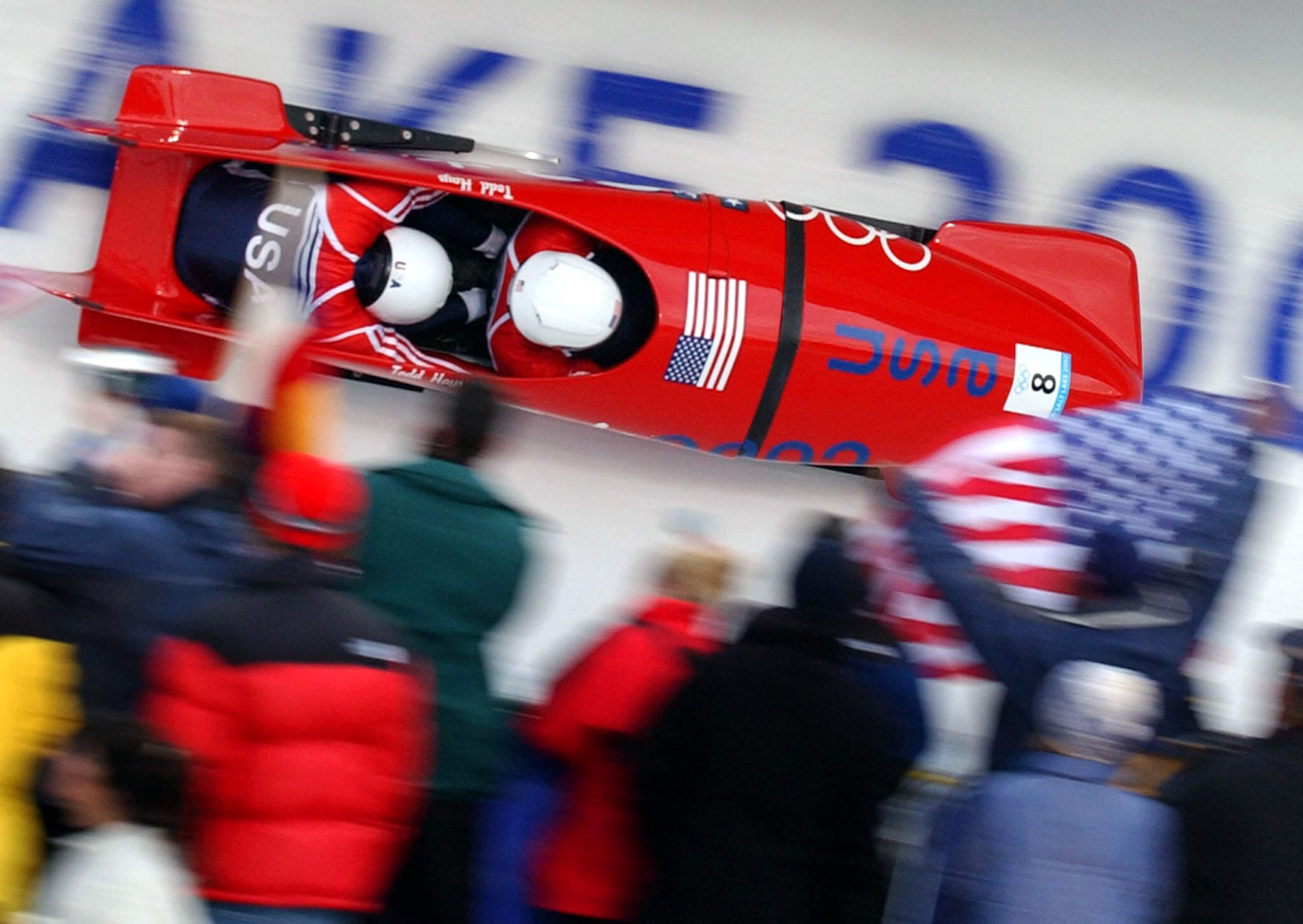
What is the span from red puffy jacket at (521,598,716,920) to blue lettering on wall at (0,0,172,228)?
250 centimetres

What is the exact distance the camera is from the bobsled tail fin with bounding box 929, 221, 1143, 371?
394 cm

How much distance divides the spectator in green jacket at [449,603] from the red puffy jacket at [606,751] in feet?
0.37

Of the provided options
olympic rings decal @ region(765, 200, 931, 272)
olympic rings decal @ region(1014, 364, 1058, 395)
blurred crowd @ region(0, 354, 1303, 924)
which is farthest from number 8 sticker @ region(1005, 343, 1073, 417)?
blurred crowd @ region(0, 354, 1303, 924)

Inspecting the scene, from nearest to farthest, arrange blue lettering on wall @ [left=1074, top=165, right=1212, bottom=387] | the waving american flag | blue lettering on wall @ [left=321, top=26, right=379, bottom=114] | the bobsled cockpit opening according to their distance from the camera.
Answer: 1. the waving american flag
2. the bobsled cockpit opening
3. blue lettering on wall @ [left=321, top=26, right=379, bottom=114]
4. blue lettering on wall @ [left=1074, top=165, right=1212, bottom=387]

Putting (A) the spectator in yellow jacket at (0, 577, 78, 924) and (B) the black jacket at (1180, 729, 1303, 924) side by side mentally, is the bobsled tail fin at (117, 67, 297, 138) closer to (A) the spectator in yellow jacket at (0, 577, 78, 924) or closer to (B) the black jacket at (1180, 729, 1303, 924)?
(A) the spectator in yellow jacket at (0, 577, 78, 924)

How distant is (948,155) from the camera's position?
424 cm

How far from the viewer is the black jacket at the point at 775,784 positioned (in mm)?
1823

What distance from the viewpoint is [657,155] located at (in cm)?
412

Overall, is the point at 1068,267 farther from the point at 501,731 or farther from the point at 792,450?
the point at 501,731

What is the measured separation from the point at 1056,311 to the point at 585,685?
7.52 ft

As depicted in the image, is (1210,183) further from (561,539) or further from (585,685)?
(585,685)

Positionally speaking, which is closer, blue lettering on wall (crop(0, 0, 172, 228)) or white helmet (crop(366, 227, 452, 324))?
white helmet (crop(366, 227, 452, 324))

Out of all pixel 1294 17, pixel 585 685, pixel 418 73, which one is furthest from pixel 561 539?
pixel 1294 17

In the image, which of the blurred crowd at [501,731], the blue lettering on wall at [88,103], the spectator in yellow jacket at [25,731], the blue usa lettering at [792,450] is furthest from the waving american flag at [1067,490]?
the blue lettering on wall at [88,103]
